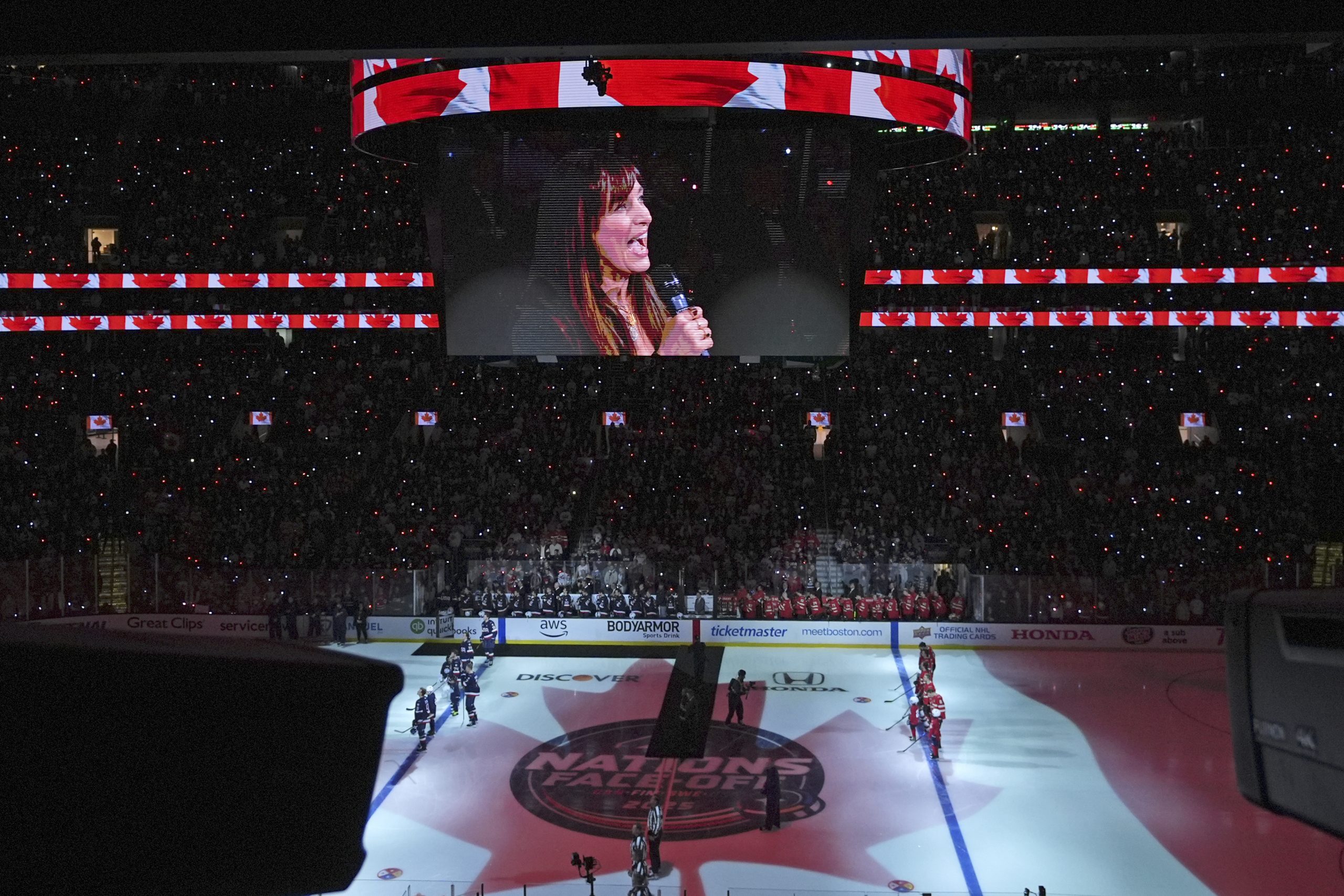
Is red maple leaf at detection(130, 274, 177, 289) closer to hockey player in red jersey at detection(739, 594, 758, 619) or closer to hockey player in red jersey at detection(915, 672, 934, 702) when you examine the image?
hockey player in red jersey at detection(739, 594, 758, 619)

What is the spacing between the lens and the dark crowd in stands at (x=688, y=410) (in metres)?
24.0

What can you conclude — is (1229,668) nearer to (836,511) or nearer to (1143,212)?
(836,511)

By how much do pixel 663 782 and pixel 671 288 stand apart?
7.48 meters

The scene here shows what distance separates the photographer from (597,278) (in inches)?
687

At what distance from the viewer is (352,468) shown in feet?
91.6

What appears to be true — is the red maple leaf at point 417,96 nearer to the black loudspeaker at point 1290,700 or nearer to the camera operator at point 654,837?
the camera operator at point 654,837

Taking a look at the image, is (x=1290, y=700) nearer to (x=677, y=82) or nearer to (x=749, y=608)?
(x=677, y=82)

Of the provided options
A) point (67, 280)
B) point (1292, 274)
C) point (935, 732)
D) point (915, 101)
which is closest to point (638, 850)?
point (935, 732)

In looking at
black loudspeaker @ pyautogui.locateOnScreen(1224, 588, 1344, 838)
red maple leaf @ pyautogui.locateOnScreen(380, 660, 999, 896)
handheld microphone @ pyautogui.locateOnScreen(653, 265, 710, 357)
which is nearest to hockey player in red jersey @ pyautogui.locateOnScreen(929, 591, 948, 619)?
red maple leaf @ pyautogui.locateOnScreen(380, 660, 999, 896)

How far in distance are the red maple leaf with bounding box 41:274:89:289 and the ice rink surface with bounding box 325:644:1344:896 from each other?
13.0 m

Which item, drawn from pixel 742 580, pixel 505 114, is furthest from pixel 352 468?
pixel 505 114

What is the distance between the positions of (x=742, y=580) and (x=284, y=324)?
1321 cm

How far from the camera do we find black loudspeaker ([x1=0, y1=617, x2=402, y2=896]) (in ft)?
5.58

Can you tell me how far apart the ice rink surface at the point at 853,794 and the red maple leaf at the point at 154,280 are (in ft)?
38.5
